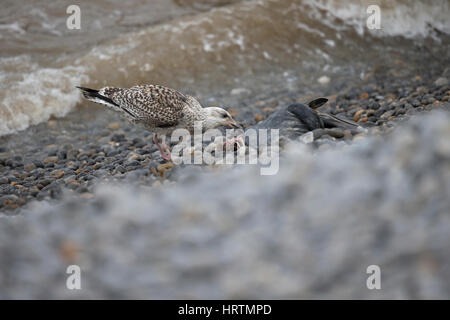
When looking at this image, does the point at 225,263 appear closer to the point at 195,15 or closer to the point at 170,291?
the point at 170,291

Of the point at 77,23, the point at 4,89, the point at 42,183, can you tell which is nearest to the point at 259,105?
the point at 42,183

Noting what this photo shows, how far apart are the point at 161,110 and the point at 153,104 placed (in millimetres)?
119

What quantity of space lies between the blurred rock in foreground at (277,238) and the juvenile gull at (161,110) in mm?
2833

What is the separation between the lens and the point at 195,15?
36.9 feet

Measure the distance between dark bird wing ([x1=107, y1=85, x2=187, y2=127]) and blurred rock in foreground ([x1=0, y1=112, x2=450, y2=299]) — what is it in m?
2.88

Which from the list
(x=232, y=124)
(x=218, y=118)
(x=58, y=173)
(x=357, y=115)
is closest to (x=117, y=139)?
(x=58, y=173)

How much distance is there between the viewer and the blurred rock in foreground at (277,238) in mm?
2482

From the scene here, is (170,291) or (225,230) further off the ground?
(225,230)

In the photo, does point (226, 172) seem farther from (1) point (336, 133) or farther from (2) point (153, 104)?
(2) point (153, 104)

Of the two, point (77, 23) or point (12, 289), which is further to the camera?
point (77, 23)

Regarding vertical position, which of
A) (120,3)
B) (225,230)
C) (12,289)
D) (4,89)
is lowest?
(12,289)

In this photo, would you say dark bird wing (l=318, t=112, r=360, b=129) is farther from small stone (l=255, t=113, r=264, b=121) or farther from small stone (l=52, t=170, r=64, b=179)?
small stone (l=52, t=170, r=64, b=179)

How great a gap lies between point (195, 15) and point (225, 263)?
9611 mm

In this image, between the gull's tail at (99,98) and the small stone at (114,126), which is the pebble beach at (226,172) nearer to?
the small stone at (114,126)
